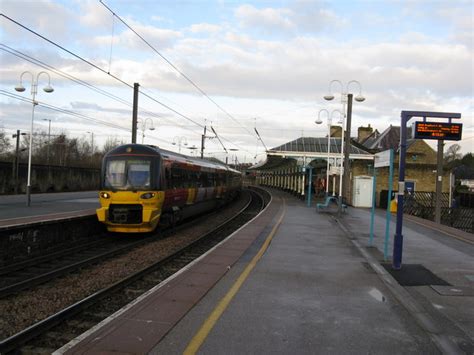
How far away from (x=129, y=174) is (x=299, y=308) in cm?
930

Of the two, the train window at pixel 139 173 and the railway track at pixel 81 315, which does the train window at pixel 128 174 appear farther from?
the railway track at pixel 81 315

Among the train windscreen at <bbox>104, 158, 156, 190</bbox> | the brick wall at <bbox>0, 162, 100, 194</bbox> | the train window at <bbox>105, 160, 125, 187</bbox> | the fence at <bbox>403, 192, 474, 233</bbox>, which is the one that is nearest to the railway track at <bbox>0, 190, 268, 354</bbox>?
the train windscreen at <bbox>104, 158, 156, 190</bbox>

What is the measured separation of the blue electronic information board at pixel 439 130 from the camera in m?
9.47

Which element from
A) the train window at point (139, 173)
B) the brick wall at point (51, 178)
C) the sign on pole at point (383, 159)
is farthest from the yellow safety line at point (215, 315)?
the brick wall at point (51, 178)

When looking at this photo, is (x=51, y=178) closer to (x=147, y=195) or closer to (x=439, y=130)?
(x=147, y=195)

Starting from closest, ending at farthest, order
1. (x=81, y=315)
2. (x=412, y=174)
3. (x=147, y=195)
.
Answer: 1. (x=81, y=315)
2. (x=147, y=195)
3. (x=412, y=174)

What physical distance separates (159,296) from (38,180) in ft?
111

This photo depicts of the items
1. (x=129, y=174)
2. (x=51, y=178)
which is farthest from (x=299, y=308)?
(x=51, y=178)

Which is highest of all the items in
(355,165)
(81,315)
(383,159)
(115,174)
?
(355,165)

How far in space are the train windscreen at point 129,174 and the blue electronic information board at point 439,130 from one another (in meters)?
8.16

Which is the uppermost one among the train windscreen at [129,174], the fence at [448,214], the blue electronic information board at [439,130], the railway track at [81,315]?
the blue electronic information board at [439,130]

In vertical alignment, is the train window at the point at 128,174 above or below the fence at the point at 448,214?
above

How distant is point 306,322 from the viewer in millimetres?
5738

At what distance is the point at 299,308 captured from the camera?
20.9ft
